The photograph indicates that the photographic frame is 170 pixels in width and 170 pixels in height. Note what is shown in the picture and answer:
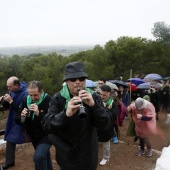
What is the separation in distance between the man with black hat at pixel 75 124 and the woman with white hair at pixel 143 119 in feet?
7.77

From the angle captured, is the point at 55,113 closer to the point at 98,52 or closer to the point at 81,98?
the point at 81,98

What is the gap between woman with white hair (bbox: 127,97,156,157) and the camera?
4.71 meters

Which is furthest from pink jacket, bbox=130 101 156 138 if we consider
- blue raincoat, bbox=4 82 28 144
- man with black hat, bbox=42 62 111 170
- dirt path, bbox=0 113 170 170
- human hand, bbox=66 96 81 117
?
human hand, bbox=66 96 81 117

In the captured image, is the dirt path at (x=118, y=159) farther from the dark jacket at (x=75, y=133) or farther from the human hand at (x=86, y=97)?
the human hand at (x=86, y=97)

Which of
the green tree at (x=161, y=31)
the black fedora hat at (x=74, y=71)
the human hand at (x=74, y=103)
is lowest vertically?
the human hand at (x=74, y=103)

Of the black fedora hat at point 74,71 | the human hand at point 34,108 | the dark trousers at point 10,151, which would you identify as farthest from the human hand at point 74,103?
the dark trousers at point 10,151

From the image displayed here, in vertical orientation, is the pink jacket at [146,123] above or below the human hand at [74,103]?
below

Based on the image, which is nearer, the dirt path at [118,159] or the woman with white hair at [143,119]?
the dirt path at [118,159]

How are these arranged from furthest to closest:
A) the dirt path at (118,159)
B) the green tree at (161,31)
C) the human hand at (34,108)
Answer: the green tree at (161,31) < the dirt path at (118,159) < the human hand at (34,108)

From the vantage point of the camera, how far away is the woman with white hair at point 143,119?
4.71 m

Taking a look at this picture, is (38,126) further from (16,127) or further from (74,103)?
(74,103)

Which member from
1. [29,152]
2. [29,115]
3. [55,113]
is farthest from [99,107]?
[29,152]

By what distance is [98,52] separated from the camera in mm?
26000

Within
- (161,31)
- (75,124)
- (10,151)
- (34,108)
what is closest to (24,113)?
(34,108)
